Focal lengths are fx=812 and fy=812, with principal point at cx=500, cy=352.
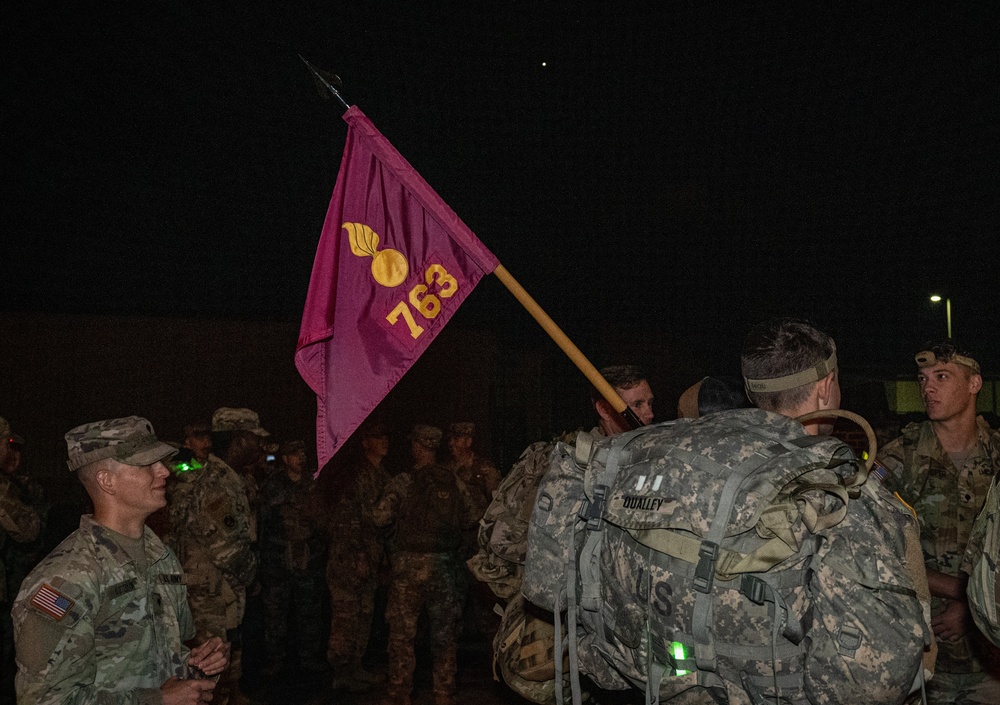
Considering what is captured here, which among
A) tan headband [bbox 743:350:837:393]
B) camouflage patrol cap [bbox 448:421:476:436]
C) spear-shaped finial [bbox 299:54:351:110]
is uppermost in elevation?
spear-shaped finial [bbox 299:54:351:110]

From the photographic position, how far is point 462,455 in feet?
28.4

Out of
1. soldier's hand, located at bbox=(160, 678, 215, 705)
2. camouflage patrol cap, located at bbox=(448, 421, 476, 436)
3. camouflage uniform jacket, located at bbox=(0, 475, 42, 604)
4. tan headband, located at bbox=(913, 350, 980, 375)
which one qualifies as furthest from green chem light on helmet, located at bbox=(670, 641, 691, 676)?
camouflage uniform jacket, located at bbox=(0, 475, 42, 604)

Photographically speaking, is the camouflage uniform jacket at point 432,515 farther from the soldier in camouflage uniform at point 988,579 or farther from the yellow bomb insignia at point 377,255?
the soldier in camouflage uniform at point 988,579

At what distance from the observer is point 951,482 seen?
4605mm

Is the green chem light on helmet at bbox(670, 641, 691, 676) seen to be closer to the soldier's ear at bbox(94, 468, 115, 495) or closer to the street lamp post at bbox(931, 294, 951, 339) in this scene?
the soldier's ear at bbox(94, 468, 115, 495)

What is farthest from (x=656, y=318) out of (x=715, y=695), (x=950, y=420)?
(x=715, y=695)

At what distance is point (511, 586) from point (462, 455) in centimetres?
494

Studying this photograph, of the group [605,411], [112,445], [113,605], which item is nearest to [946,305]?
[605,411]

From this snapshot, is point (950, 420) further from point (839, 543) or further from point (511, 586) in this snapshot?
point (839, 543)

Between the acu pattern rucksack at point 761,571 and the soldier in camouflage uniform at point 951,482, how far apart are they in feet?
8.72

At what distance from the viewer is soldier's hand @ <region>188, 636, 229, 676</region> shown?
9.95 ft

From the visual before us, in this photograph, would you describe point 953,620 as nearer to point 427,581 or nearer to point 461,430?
point 427,581

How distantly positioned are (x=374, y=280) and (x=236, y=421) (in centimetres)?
510

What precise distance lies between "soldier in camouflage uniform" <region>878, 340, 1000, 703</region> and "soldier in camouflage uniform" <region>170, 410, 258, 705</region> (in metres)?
4.91
